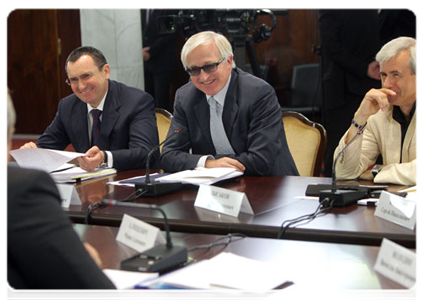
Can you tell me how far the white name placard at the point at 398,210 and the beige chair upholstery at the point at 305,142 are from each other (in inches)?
53.9

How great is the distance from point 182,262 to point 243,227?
452 millimetres

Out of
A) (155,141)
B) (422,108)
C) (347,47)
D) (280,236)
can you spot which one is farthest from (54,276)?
(347,47)

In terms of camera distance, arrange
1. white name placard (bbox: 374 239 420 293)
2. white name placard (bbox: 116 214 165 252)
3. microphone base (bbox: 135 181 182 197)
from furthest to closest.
Result: microphone base (bbox: 135 181 182 197), white name placard (bbox: 116 214 165 252), white name placard (bbox: 374 239 420 293)

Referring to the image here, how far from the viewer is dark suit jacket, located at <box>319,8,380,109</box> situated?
5.01 metres

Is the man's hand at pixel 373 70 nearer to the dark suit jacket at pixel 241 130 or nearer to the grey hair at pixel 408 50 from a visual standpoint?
the dark suit jacket at pixel 241 130

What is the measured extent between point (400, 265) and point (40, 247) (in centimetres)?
78

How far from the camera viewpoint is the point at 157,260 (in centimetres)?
153

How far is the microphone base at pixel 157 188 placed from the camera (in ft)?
8.21

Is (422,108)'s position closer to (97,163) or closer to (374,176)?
(374,176)

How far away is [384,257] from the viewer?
1456mm

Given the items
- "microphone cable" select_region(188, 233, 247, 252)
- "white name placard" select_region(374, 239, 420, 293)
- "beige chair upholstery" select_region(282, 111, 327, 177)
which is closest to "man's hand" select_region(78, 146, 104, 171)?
"beige chair upholstery" select_region(282, 111, 327, 177)

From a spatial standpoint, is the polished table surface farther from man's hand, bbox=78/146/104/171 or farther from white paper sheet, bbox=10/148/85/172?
man's hand, bbox=78/146/104/171

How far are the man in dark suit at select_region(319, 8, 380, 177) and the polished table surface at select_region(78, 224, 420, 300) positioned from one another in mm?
3392

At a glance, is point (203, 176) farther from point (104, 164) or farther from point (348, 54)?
point (348, 54)
